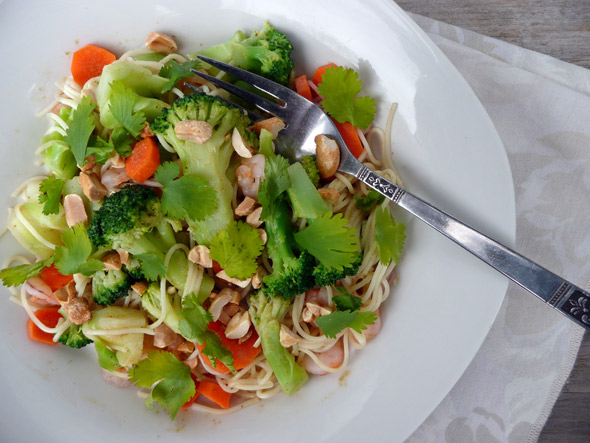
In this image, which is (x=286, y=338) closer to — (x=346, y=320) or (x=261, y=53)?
(x=346, y=320)

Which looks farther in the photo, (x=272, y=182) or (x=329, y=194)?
(x=329, y=194)

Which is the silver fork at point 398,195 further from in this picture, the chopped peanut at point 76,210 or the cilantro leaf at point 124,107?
the chopped peanut at point 76,210

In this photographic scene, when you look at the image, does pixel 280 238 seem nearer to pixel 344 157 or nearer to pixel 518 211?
pixel 344 157

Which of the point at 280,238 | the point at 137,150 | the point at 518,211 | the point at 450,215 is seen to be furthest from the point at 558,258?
the point at 137,150

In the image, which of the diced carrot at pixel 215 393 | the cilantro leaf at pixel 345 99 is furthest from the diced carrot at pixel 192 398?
the cilantro leaf at pixel 345 99

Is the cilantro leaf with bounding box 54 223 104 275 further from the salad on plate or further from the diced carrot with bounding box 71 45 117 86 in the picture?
the diced carrot with bounding box 71 45 117 86

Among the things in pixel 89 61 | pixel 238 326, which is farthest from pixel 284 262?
pixel 89 61

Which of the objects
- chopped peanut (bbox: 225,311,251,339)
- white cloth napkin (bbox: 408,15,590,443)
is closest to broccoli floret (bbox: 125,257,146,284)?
chopped peanut (bbox: 225,311,251,339)
